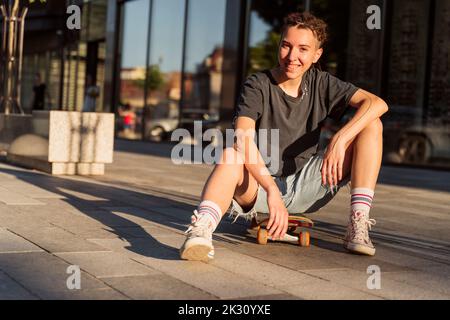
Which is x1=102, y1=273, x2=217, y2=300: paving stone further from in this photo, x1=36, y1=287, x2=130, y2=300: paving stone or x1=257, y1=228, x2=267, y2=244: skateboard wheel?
x1=257, y1=228, x2=267, y2=244: skateboard wheel

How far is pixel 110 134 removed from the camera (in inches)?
350

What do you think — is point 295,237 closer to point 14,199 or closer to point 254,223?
point 254,223

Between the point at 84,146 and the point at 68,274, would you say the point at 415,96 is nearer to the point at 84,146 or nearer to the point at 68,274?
the point at 84,146

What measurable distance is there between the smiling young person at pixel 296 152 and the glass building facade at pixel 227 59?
31.8ft

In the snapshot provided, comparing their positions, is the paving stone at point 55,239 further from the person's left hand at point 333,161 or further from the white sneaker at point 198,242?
the person's left hand at point 333,161

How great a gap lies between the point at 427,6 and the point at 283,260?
11060mm

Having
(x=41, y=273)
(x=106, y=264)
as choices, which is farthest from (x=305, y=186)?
(x=41, y=273)

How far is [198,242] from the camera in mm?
3588

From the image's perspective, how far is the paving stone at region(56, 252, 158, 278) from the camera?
11.2 ft

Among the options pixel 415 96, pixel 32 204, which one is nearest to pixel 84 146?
pixel 32 204

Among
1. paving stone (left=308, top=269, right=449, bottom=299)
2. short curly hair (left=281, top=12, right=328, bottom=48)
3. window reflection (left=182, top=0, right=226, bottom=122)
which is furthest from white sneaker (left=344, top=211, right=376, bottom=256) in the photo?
window reflection (left=182, top=0, right=226, bottom=122)

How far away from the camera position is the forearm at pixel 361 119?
4.01 meters

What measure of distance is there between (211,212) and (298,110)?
3.05ft

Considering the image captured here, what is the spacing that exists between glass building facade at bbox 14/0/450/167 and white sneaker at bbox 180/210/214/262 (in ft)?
34.7
